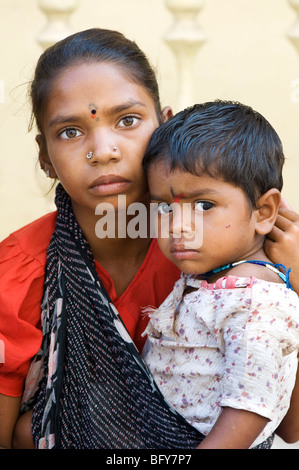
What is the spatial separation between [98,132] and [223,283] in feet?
1.51

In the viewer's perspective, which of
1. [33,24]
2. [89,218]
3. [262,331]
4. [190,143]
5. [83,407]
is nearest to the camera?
[262,331]

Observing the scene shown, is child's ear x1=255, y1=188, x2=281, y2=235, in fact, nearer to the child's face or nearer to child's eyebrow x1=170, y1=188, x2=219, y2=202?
the child's face

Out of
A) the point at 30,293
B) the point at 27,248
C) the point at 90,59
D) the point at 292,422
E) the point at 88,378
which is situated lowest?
the point at 292,422

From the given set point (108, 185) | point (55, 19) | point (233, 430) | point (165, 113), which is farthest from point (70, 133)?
point (55, 19)

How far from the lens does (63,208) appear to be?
2.00m

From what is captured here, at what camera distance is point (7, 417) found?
1.92m

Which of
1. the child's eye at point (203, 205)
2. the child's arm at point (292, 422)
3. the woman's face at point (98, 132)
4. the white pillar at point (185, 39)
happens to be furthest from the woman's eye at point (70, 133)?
the white pillar at point (185, 39)

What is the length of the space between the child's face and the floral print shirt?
0.07m

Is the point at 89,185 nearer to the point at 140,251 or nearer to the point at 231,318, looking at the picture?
the point at 140,251

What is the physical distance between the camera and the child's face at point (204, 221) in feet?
5.38

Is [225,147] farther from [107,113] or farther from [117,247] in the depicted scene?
[117,247]

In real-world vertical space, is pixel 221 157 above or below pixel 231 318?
above
